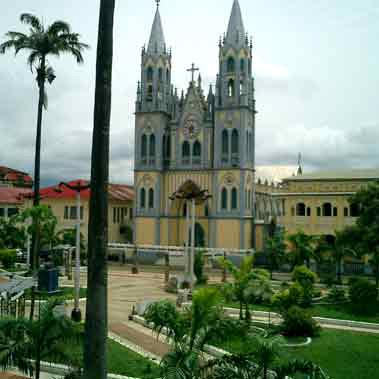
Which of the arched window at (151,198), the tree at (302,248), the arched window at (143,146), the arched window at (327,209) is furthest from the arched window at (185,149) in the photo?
Answer: the tree at (302,248)

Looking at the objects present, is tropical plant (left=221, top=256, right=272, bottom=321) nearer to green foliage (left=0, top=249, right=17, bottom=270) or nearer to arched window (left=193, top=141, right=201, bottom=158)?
green foliage (left=0, top=249, right=17, bottom=270)

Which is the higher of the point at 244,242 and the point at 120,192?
the point at 120,192

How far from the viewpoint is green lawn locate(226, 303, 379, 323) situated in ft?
76.5

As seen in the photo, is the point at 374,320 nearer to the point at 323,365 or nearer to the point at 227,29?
the point at 323,365

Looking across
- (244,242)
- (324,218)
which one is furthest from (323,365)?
(244,242)

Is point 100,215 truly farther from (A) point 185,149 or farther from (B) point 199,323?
(A) point 185,149

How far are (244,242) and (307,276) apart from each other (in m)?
19.3

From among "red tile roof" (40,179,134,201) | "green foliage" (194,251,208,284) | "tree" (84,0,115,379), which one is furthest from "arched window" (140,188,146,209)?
"tree" (84,0,115,379)

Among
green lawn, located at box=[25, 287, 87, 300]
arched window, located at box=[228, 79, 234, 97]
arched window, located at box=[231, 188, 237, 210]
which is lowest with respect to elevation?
green lawn, located at box=[25, 287, 87, 300]

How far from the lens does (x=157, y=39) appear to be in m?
55.3

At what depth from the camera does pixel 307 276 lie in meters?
29.2

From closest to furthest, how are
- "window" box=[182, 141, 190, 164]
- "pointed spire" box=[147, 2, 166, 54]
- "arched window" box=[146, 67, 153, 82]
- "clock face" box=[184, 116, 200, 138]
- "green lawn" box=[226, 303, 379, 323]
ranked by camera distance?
"green lawn" box=[226, 303, 379, 323] → "clock face" box=[184, 116, 200, 138] → "window" box=[182, 141, 190, 164] → "arched window" box=[146, 67, 153, 82] → "pointed spire" box=[147, 2, 166, 54]

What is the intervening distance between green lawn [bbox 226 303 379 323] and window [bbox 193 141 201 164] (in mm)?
26496

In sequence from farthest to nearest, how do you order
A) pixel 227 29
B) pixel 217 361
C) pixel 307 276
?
pixel 227 29 < pixel 307 276 < pixel 217 361
